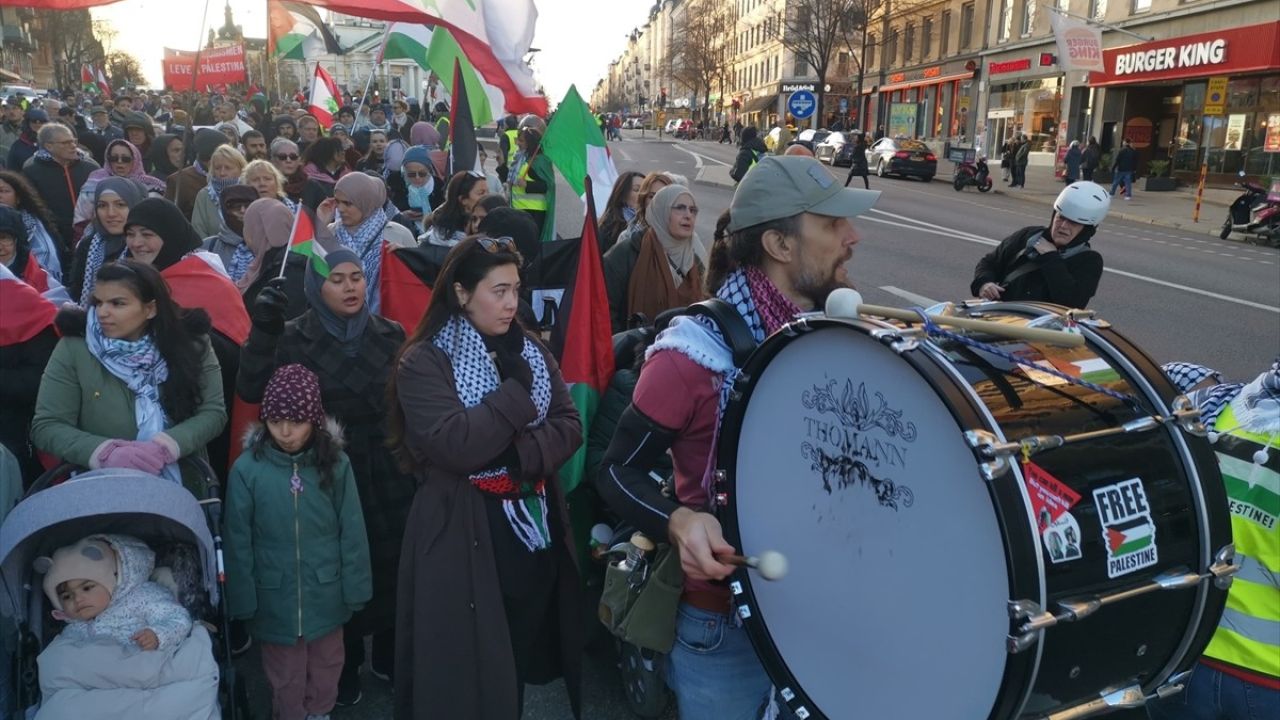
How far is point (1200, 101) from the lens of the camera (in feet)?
87.7

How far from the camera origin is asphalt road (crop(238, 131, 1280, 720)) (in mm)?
3730

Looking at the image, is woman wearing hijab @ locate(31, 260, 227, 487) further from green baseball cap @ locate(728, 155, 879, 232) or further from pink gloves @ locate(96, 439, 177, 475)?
green baseball cap @ locate(728, 155, 879, 232)

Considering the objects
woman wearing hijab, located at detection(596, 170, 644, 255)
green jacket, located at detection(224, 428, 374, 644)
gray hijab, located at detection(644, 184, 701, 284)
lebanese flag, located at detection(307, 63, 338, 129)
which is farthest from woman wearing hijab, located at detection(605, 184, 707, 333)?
lebanese flag, located at detection(307, 63, 338, 129)

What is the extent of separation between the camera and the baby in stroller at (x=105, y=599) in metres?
2.76

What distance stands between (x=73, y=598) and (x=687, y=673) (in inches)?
75.0

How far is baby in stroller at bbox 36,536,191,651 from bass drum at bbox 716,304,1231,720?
1997 mm

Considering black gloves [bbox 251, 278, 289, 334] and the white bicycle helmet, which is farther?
the white bicycle helmet

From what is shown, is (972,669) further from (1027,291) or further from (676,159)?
(676,159)

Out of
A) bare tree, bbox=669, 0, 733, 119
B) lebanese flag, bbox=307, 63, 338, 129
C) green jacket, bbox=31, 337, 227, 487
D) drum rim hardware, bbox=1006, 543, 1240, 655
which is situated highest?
bare tree, bbox=669, 0, 733, 119

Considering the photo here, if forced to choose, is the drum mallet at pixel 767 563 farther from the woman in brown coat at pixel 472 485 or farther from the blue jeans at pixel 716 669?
the woman in brown coat at pixel 472 485


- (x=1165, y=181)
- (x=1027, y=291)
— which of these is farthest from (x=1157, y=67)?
(x=1027, y=291)

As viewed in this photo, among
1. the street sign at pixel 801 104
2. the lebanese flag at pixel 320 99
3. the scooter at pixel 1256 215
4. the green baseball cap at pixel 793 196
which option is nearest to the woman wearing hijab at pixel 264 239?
the green baseball cap at pixel 793 196

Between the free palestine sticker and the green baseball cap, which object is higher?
the green baseball cap

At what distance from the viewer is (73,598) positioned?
2777 millimetres
